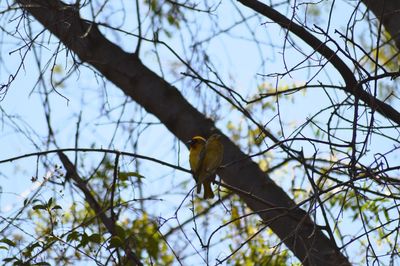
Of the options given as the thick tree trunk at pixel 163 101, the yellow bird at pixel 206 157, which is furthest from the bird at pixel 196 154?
the thick tree trunk at pixel 163 101

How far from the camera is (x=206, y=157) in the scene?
209 inches

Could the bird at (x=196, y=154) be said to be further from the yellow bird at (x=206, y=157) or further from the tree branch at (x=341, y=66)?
the tree branch at (x=341, y=66)

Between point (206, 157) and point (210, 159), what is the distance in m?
0.04

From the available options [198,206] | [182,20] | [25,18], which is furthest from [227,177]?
[198,206]

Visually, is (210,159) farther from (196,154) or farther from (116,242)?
(116,242)

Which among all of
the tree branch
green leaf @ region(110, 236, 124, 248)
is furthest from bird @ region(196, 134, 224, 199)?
the tree branch

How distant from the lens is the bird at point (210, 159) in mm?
4672

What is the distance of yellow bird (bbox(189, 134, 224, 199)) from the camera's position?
4.80 metres

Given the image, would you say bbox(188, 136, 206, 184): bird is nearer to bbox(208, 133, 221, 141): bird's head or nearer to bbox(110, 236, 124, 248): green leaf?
bbox(208, 133, 221, 141): bird's head

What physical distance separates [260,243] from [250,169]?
1244 mm

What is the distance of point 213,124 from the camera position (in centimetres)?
475

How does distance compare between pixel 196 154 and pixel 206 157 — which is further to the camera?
pixel 196 154

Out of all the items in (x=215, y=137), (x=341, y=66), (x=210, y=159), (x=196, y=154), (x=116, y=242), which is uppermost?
(x=196, y=154)

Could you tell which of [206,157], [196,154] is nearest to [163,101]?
[206,157]
